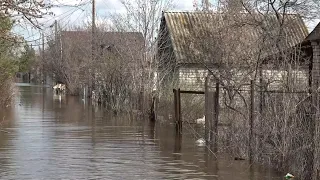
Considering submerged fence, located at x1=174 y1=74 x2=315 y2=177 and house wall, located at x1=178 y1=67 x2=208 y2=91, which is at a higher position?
house wall, located at x1=178 y1=67 x2=208 y2=91

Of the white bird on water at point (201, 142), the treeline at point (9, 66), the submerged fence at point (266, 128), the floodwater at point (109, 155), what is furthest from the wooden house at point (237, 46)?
the treeline at point (9, 66)

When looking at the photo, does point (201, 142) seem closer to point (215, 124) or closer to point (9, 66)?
point (215, 124)

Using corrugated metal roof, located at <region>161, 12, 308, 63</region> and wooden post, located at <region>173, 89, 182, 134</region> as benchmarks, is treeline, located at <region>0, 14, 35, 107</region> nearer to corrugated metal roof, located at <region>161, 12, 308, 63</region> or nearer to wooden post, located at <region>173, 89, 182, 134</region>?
corrugated metal roof, located at <region>161, 12, 308, 63</region>

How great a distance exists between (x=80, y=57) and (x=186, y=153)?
3808 cm

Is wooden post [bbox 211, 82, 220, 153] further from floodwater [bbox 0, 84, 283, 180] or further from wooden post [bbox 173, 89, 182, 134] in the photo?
wooden post [bbox 173, 89, 182, 134]

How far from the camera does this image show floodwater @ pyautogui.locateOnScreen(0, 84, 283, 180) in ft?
35.3

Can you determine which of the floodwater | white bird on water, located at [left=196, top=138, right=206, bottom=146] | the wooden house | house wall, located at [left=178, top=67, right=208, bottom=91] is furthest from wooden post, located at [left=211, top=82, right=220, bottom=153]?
house wall, located at [left=178, top=67, right=208, bottom=91]

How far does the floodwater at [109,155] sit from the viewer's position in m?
10.8

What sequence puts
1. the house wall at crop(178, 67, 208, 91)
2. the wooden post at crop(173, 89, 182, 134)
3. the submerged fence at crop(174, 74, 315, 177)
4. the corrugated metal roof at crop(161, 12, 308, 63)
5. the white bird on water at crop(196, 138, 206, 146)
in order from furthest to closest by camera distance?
1. the house wall at crop(178, 67, 208, 91)
2. the wooden post at crop(173, 89, 182, 134)
3. the corrugated metal roof at crop(161, 12, 308, 63)
4. the white bird on water at crop(196, 138, 206, 146)
5. the submerged fence at crop(174, 74, 315, 177)

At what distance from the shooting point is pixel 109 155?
43.0ft

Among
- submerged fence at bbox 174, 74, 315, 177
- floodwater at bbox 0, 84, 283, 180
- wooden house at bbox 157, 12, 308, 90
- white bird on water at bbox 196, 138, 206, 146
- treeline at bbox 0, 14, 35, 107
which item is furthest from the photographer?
treeline at bbox 0, 14, 35, 107

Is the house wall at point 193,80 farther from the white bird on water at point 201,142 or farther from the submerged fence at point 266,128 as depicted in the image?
the submerged fence at point 266,128

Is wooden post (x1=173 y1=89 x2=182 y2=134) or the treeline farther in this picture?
the treeline

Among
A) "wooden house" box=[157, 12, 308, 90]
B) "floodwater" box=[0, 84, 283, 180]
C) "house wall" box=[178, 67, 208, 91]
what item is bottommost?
"floodwater" box=[0, 84, 283, 180]
